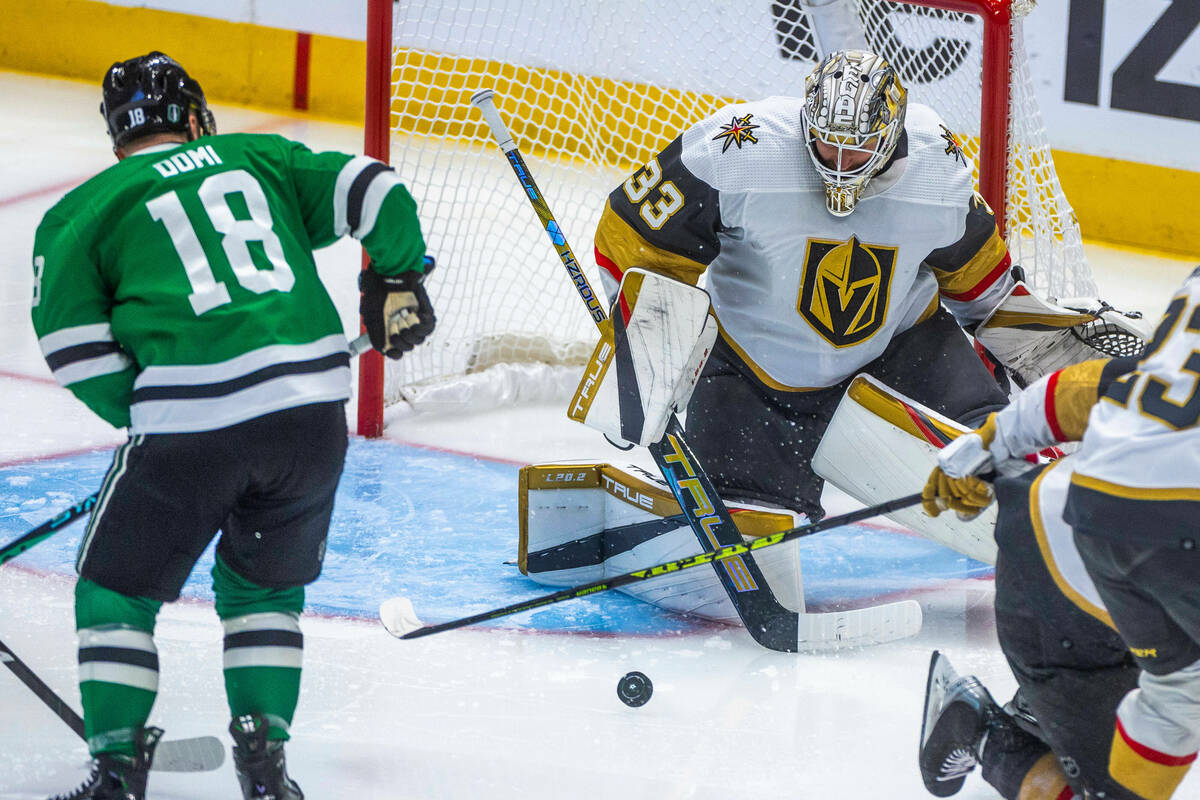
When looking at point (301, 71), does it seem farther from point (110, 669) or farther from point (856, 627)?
point (110, 669)

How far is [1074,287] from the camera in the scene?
357 cm

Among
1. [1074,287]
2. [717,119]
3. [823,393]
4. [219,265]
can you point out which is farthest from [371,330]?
[1074,287]

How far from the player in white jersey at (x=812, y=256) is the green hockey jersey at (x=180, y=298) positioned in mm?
966

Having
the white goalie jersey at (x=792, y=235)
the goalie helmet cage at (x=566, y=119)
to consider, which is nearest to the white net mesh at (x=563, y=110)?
the goalie helmet cage at (x=566, y=119)

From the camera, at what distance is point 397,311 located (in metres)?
1.99

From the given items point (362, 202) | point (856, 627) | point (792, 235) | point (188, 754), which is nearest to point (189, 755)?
point (188, 754)

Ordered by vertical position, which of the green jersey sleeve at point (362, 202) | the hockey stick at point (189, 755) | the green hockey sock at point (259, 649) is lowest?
the hockey stick at point (189, 755)

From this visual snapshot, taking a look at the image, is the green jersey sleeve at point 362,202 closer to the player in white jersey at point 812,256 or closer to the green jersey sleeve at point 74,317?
the green jersey sleeve at point 74,317

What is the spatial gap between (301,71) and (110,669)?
4869 mm

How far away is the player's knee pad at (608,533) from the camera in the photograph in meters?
2.73

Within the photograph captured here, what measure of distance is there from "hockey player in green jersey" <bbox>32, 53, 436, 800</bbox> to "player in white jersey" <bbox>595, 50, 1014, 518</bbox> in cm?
84

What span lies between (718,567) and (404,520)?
856mm

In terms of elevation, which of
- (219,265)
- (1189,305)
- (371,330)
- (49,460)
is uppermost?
(1189,305)

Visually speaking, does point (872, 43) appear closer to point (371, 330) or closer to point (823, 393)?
point (823, 393)
